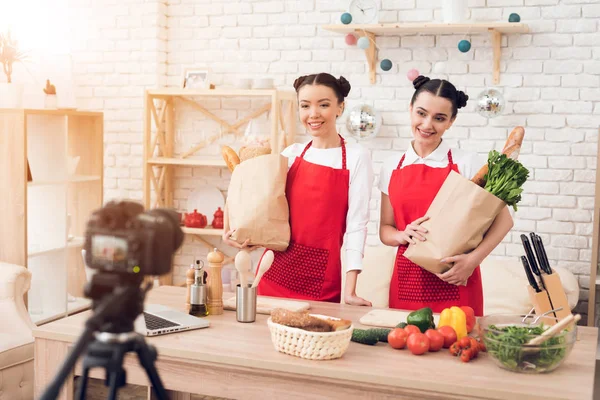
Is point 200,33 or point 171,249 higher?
point 200,33

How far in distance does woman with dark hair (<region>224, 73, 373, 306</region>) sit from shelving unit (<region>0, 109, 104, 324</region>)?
2.16 meters

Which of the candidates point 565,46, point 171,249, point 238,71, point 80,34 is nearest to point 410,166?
point 171,249

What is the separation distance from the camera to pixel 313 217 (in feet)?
8.58

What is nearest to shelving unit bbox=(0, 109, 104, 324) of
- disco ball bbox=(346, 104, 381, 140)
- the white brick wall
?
the white brick wall

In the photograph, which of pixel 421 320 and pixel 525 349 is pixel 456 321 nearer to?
pixel 421 320

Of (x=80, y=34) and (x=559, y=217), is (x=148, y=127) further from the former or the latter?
(x=559, y=217)

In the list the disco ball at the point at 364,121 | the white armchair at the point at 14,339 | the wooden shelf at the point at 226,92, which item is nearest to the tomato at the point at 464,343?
the white armchair at the point at 14,339

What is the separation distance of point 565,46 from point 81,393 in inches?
156

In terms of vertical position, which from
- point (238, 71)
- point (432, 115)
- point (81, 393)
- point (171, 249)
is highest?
point (238, 71)

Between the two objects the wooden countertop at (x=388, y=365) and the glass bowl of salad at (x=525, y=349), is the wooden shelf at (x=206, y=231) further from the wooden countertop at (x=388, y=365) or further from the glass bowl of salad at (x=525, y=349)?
the glass bowl of salad at (x=525, y=349)

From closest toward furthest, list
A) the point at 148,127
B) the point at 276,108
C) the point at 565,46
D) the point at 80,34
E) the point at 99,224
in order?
the point at 99,224
the point at 565,46
the point at 276,108
the point at 148,127
the point at 80,34

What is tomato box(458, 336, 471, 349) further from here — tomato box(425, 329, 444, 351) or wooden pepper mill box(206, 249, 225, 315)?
wooden pepper mill box(206, 249, 225, 315)

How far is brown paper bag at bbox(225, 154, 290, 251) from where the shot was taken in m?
2.53

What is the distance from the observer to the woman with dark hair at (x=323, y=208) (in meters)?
2.61
